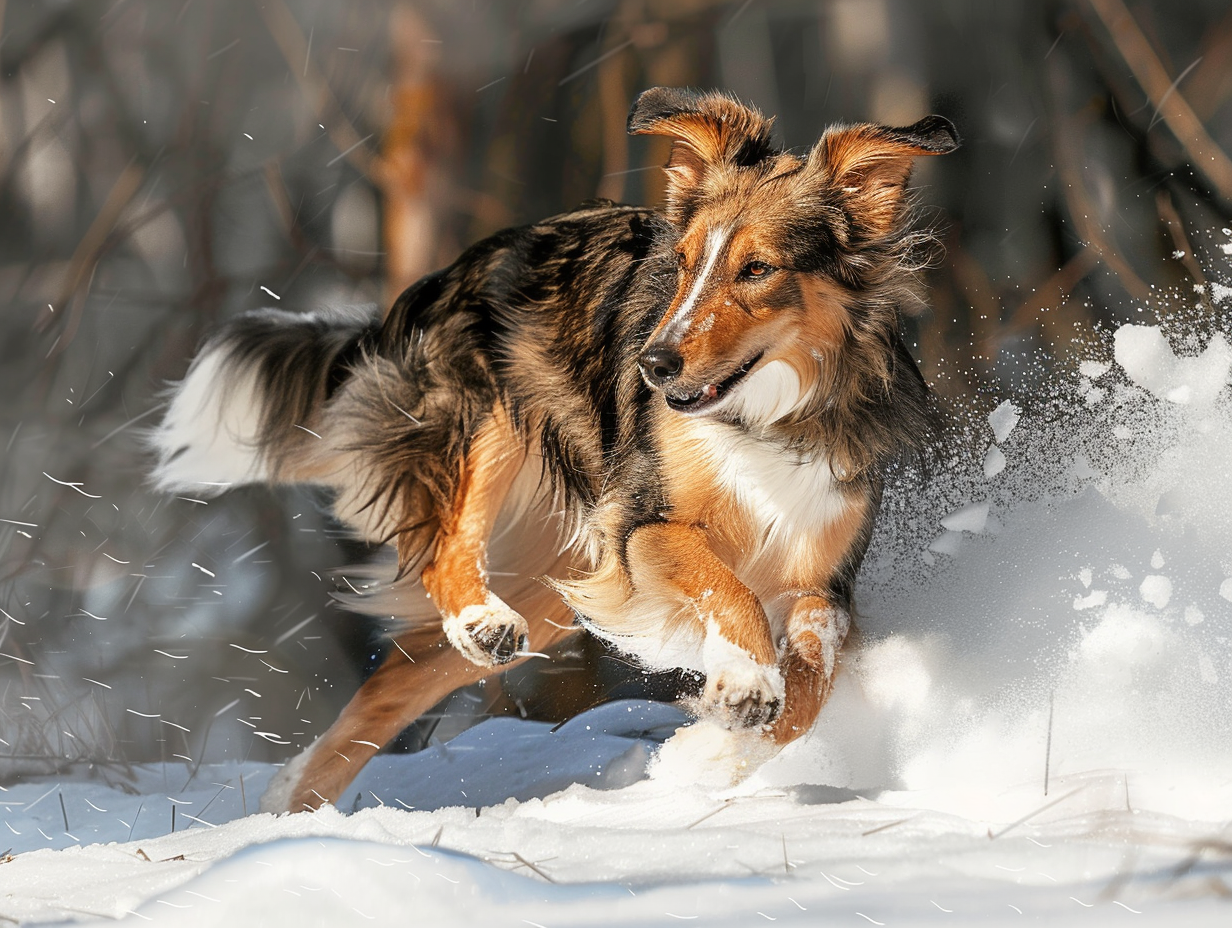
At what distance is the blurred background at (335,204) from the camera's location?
246 cm

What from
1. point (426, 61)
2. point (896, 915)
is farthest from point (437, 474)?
point (896, 915)

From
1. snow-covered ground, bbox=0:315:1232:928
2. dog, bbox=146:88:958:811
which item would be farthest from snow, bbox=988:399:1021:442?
dog, bbox=146:88:958:811

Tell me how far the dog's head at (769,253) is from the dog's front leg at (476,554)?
64 cm

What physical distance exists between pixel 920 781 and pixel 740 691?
20.5 inches

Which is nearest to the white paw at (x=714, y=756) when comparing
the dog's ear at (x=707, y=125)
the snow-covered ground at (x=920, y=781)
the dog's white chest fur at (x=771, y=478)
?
the snow-covered ground at (x=920, y=781)

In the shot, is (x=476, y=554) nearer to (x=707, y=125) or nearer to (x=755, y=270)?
(x=755, y=270)

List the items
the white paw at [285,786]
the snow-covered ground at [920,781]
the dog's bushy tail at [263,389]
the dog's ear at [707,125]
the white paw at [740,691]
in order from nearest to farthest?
the snow-covered ground at [920,781] → the white paw at [740,691] → the dog's ear at [707,125] → the white paw at [285,786] → the dog's bushy tail at [263,389]

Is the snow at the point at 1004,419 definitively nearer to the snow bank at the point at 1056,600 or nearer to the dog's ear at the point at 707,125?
the snow bank at the point at 1056,600

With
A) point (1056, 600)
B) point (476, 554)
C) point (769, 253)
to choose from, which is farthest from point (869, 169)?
point (476, 554)

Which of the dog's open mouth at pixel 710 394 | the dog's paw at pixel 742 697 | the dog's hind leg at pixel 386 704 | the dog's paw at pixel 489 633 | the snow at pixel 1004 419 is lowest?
the dog's hind leg at pixel 386 704

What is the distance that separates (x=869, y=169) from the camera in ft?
6.84

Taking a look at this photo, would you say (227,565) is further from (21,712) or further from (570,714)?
(570,714)

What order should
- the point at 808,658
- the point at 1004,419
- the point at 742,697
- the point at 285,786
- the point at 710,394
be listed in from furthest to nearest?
1. the point at 285,786
2. the point at 1004,419
3. the point at 808,658
4. the point at 710,394
5. the point at 742,697

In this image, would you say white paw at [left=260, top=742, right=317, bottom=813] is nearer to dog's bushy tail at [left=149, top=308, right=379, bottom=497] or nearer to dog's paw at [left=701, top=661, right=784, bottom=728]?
dog's bushy tail at [left=149, top=308, right=379, bottom=497]
